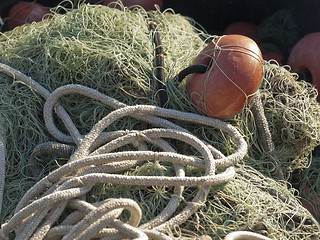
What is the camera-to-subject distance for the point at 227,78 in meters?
1.64

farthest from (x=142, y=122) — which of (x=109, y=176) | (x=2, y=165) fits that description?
(x=2, y=165)

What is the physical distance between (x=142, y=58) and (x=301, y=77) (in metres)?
1.04

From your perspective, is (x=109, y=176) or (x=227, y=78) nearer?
(x=109, y=176)

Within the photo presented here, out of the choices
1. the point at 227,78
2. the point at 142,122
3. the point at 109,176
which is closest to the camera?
the point at 109,176

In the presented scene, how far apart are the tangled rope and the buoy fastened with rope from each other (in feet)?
0.25

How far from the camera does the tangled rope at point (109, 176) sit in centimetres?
141

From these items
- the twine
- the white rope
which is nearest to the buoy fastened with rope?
the white rope

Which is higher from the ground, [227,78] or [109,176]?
[227,78]

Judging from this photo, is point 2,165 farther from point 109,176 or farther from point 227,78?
point 227,78

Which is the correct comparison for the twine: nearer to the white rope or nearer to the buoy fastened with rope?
the white rope

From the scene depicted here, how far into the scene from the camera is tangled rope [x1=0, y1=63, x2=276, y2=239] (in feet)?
4.63

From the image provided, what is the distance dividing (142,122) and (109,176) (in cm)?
36

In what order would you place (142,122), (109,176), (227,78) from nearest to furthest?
(109,176), (227,78), (142,122)

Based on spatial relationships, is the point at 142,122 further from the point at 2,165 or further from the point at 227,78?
the point at 2,165
